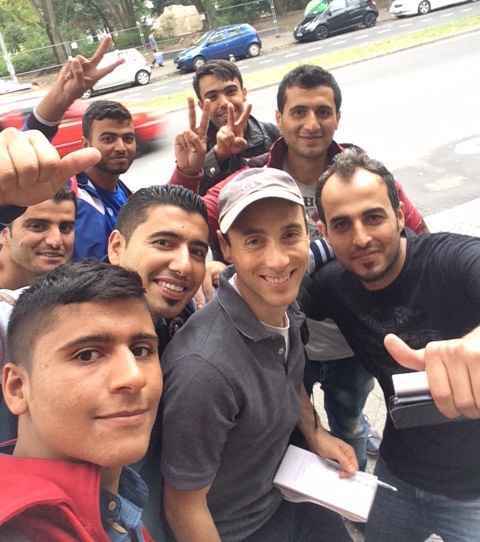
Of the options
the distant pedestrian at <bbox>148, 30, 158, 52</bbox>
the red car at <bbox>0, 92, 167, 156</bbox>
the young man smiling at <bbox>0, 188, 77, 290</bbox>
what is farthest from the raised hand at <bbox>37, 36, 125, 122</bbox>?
the distant pedestrian at <bbox>148, 30, 158, 52</bbox>

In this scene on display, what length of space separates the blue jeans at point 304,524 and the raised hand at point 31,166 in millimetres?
1311

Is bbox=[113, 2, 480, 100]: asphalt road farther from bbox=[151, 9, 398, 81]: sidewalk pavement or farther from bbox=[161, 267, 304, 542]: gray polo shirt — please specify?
bbox=[161, 267, 304, 542]: gray polo shirt

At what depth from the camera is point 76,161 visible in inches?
52.1

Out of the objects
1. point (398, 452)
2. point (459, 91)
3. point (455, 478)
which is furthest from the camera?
point (459, 91)

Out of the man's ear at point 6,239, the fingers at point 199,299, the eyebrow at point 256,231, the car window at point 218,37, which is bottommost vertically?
the fingers at point 199,299

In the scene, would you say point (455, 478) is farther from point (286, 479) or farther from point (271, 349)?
point (271, 349)

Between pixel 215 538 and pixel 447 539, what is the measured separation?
0.93 metres

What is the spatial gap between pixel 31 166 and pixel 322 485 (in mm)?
1377

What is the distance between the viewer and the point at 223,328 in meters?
1.48

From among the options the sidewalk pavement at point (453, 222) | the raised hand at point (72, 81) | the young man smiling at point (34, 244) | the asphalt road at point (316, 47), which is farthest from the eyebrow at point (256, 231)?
the asphalt road at point (316, 47)

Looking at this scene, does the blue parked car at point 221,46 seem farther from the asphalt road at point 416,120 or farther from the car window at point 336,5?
the asphalt road at point 416,120

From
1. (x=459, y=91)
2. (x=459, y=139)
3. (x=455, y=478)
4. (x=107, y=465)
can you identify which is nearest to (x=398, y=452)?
(x=455, y=478)

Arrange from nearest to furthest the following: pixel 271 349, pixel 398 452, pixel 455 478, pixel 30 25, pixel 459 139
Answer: pixel 271 349
pixel 455 478
pixel 398 452
pixel 459 139
pixel 30 25

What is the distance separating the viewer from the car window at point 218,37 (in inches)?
688
